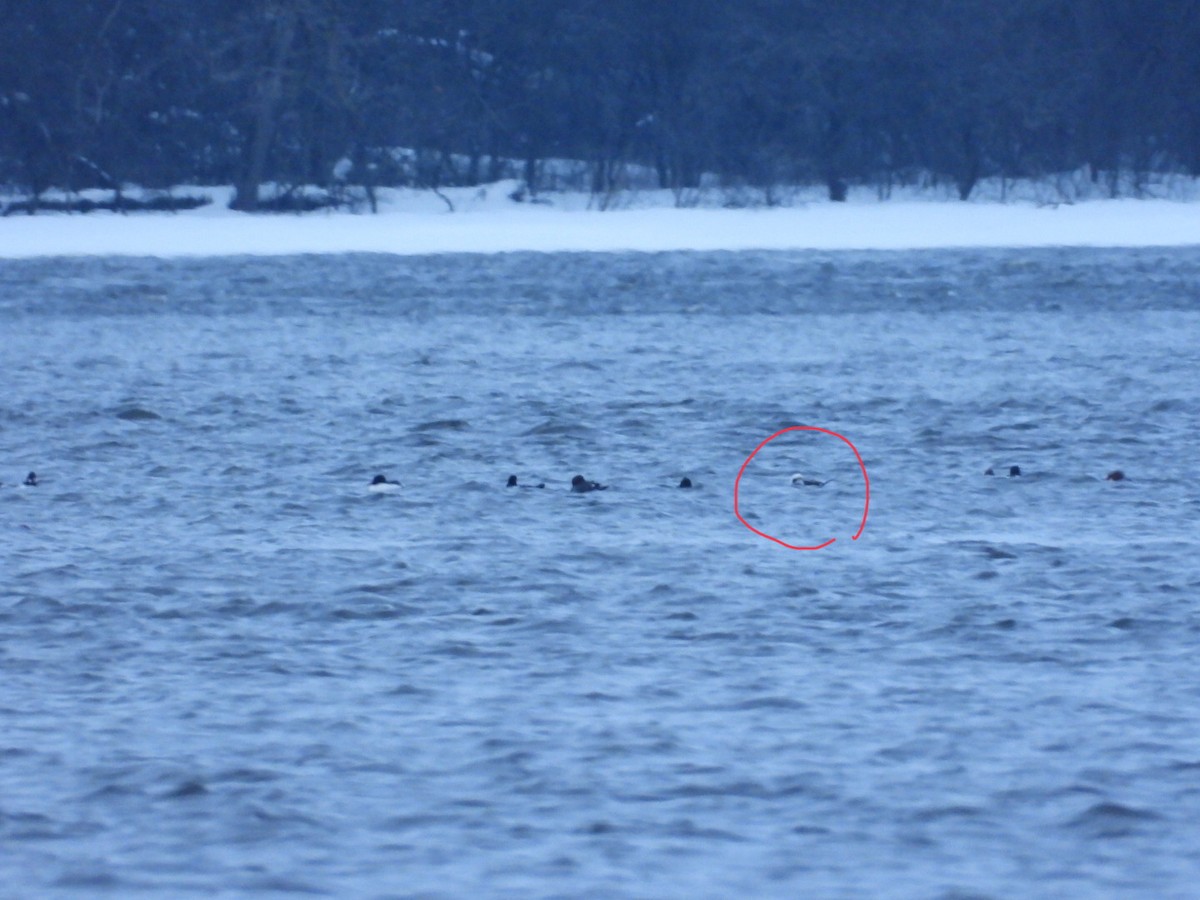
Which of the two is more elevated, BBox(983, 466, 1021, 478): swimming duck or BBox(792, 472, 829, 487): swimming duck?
BBox(983, 466, 1021, 478): swimming duck

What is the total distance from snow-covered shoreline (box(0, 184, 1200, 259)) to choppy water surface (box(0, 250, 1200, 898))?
16080 mm

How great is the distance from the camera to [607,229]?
1390 inches

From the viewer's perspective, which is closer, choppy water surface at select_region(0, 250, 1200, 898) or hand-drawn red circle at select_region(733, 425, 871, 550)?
choppy water surface at select_region(0, 250, 1200, 898)

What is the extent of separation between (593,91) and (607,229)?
37.3 ft

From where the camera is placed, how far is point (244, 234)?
3484 centimetres

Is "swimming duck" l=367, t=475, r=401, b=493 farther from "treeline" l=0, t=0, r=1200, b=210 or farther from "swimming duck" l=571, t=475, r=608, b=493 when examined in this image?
"treeline" l=0, t=0, r=1200, b=210

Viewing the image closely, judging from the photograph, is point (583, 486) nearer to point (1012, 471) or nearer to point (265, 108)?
point (1012, 471)

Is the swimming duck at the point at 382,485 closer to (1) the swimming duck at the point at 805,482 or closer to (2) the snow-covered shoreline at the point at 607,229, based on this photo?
(1) the swimming duck at the point at 805,482

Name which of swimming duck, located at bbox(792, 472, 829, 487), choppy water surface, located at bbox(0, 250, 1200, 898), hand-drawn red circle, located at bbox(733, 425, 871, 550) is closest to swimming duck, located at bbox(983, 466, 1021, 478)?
choppy water surface, located at bbox(0, 250, 1200, 898)

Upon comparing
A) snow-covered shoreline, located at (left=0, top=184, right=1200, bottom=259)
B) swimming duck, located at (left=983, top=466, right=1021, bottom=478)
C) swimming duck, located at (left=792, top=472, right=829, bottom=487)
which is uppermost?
snow-covered shoreline, located at (left=0, top=184, right=1200, bottom=259)

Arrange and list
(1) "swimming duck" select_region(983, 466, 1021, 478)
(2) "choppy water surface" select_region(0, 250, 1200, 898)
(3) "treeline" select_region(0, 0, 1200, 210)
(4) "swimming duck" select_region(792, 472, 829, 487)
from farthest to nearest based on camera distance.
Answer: (3) "treeline" select_region(0, 0, 1200, 210) < (1) "swimming duck" select_region(983, 466, 1021, 478) < (4) "swimming duck" select_region(792, 472, 829, 487) < (2) "choppy water surface" select_region(0, 250, 1200, 898)

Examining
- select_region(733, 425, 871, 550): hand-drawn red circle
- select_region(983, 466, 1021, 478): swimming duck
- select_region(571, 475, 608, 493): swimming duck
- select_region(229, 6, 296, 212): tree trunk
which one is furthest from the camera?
select_region(229, 6, 296, 212): tree trunk

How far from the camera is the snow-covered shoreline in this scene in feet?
108

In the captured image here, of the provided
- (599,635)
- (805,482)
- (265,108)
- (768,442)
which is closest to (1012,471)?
(805,482)
